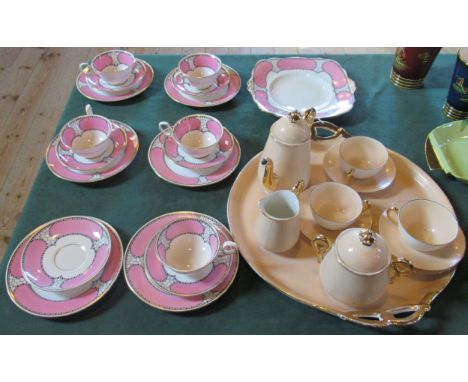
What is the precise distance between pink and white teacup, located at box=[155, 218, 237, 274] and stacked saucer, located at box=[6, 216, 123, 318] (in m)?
0.08

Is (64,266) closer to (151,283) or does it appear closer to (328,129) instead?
(151,283)

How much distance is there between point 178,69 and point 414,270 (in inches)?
27.8

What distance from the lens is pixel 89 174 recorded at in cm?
79

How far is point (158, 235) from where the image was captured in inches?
25.4

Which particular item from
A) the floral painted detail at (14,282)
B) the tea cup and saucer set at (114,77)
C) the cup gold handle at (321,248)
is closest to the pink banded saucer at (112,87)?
the tea cup and saucer set at (114,77)

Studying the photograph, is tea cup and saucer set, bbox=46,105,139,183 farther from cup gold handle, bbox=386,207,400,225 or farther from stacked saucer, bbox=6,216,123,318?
cup gold handle, bbox=386,207,400,225

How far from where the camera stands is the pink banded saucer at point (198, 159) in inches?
30.7

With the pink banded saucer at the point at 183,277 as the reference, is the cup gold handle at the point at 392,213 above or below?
above

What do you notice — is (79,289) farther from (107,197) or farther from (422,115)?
(422,115)

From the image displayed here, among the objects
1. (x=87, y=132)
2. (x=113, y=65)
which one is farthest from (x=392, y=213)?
(x=113, y=65)

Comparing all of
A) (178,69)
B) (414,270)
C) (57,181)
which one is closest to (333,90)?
(178,69)

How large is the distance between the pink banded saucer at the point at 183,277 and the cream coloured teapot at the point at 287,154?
0.17 metres

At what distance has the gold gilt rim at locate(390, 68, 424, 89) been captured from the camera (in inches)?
38.5

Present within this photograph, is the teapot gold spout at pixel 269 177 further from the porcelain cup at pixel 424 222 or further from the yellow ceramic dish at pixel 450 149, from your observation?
the yellow ceramic dish at pixel 450 149
